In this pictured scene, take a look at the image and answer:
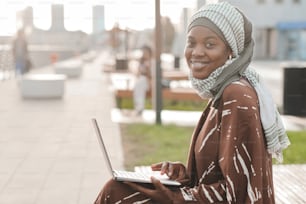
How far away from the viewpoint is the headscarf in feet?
7.02

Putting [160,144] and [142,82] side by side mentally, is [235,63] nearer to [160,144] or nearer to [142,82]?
[160,144]

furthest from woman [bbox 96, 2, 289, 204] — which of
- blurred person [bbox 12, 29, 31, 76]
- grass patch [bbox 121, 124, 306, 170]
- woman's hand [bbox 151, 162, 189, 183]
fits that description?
blurred person [bbox 12, 29, 31, 76]

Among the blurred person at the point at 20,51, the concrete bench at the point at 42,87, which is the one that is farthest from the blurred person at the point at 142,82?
the blurred person at the point at 20,51

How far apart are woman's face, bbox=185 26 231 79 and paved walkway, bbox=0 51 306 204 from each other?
2.99 meters

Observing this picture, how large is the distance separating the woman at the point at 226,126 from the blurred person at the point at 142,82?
8.83 m

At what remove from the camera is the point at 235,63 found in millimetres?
2184

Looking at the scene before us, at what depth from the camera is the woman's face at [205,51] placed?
2.17m

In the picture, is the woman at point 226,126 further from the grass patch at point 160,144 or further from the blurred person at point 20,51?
the blurred person at point 20,51

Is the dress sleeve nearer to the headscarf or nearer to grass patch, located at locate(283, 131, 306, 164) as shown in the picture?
the headscarf

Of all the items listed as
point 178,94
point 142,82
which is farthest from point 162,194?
point 178,94

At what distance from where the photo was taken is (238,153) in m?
2.02

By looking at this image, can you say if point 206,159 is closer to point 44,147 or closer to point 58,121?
point 44,147

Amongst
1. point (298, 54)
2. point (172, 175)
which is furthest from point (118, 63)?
point (298, 54)

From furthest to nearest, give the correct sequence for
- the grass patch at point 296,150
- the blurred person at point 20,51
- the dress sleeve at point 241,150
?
the blurred person at point 20,51 → the grass patch at point 296,150 → the dress sleeve at point 241,150
